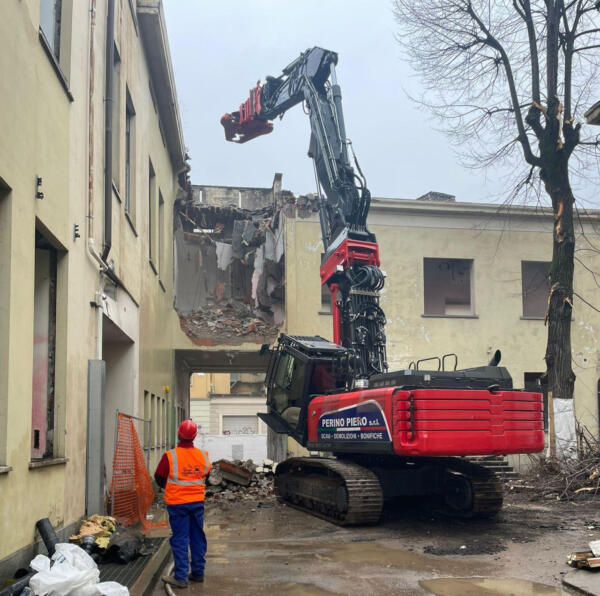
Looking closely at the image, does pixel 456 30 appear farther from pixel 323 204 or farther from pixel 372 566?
pixel 372 566

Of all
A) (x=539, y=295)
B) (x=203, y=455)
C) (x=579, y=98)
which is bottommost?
(x=203, y=455)

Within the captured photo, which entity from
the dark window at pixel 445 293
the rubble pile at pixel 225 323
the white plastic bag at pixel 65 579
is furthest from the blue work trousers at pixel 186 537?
the dark window at pixel 445 293

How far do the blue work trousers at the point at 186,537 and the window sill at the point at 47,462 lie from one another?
1.20m

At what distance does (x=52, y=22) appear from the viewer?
27.5 feet

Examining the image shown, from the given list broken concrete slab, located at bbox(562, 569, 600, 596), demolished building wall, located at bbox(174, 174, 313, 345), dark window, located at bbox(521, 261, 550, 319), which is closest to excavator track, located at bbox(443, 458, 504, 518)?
broken concrete slab, located at bbox(562, 569, 600, 596)

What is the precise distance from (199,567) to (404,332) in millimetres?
14972

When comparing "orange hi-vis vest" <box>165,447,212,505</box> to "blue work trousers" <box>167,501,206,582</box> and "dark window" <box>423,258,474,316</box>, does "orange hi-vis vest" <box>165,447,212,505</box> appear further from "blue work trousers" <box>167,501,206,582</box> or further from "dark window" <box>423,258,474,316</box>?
"dark window" <box>423,258,474,316</box>

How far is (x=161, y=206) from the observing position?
772 inches

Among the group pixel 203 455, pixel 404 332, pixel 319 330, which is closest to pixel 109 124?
pixel 203 455

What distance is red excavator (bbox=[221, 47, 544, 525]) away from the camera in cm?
1020

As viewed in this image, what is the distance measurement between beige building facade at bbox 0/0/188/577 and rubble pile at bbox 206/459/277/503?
207 cm

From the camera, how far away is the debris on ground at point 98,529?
786cm

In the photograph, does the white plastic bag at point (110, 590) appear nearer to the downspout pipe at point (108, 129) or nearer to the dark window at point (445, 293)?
the downspout pipe at point (108, 129)

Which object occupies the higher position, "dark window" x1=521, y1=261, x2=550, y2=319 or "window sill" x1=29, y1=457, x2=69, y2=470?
"dark window" x1=521, y1=261, x2=550, y2=319
